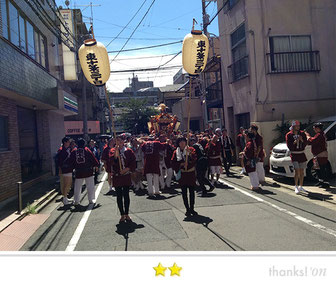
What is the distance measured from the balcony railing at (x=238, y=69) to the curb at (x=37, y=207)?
9.04 m

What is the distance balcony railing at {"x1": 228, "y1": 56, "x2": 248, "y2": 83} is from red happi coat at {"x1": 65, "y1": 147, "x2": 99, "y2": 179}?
26.9 ft

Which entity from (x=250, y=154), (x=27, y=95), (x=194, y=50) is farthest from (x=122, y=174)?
(x=27, y=95)

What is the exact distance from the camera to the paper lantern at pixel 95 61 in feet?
20.7

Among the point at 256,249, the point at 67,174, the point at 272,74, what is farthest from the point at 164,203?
the point at 272,74

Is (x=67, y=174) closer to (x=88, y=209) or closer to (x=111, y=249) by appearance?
(x=88, y=209)

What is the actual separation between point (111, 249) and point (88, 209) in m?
3.04

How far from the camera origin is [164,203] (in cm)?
768

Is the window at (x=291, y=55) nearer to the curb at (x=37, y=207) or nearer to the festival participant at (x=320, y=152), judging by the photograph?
the festival participant at (x=320, y=152)

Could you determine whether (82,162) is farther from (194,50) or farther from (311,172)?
(311,172)

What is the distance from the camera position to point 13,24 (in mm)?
9641

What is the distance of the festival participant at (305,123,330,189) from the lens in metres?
8.07

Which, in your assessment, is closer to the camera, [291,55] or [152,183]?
[152,183]

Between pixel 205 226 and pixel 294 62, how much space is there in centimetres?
965

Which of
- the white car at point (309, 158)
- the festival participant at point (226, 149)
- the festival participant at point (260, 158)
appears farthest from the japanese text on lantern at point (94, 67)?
the festival participant at point (226, 149)
